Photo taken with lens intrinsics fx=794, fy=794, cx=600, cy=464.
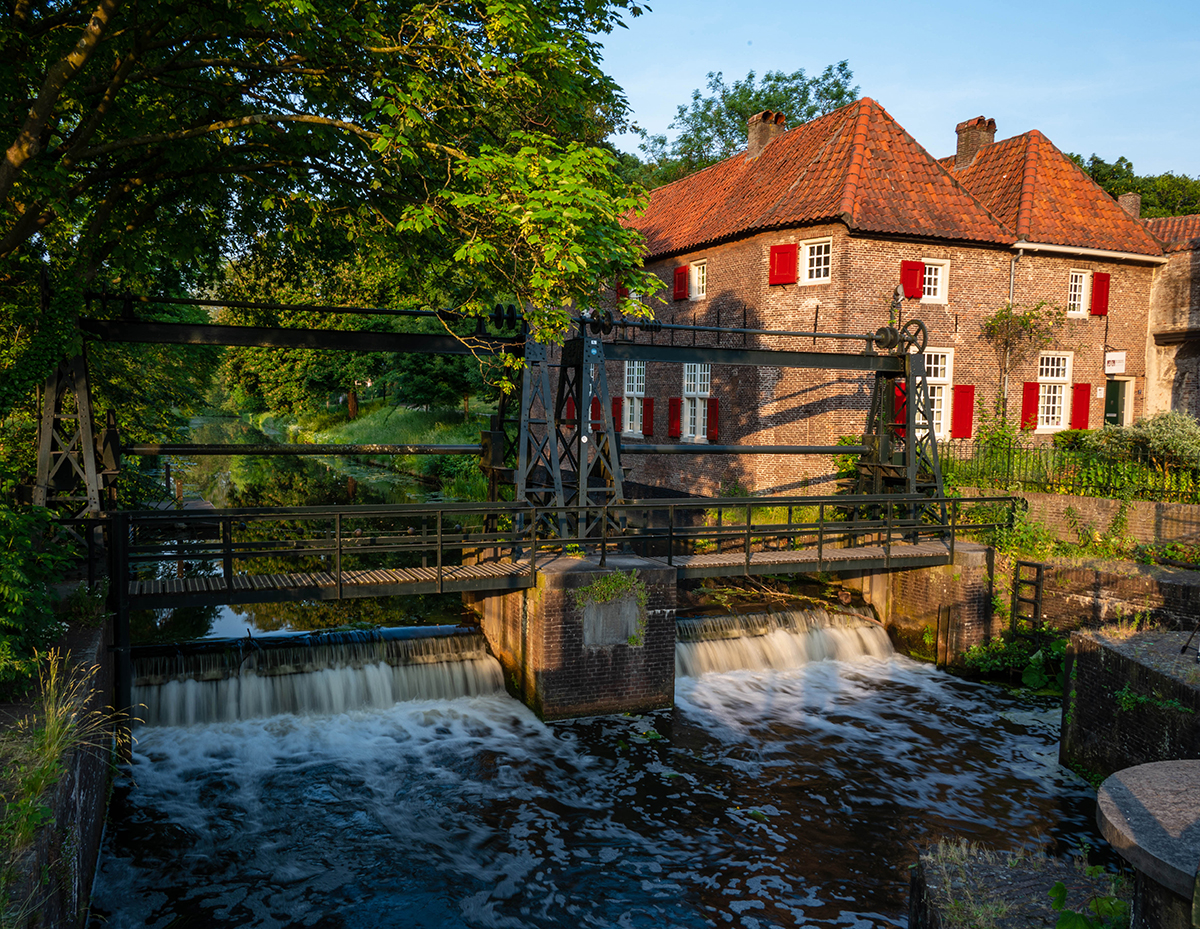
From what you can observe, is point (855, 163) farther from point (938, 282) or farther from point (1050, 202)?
point (1050, 202)

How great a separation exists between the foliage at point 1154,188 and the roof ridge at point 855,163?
3262 centimetres

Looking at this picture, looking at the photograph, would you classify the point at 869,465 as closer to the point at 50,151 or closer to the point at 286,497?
the point at 50,151

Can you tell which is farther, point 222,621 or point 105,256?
point 222,621

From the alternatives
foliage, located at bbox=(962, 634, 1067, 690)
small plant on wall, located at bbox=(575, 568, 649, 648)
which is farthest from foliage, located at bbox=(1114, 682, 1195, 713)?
small plant on wall, located at bbox=(575, 568, 649, 648)

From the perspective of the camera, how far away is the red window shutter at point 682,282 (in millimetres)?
24875

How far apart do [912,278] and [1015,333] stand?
3569 millimetres

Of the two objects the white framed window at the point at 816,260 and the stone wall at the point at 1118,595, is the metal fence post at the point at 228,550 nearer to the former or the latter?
the stone wall at the point at 1118,595

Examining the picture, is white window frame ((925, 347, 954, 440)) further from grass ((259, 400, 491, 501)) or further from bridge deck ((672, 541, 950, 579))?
grass ((259, 400, 491, 501))

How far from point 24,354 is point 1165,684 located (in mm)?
13286

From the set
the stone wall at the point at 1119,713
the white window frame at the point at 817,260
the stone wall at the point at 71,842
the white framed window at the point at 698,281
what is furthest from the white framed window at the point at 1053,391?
the stone wall at the point at 71,842

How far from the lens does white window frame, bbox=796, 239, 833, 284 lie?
66.3 ft

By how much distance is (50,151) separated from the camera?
29.7ft

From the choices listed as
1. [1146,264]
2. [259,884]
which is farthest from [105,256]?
[1146,264]

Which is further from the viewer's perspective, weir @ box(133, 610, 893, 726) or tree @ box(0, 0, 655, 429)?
weir @ box(133, 610, 893, 726)
